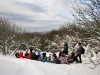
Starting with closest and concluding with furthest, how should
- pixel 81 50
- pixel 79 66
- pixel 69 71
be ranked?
pixel 69 71 → pixel 79 66 → pixel 81 50

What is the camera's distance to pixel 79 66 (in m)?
12.7

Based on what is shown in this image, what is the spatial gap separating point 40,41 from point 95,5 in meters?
36.1

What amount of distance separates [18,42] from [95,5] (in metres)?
20.9

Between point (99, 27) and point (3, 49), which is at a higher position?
point (99, 27)

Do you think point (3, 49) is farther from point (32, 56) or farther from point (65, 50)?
point (65, 50)

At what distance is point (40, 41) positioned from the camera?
43.4 meters

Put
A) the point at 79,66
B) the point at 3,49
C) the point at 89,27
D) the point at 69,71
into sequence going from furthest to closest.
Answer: the point at 3,49 → the point at 79,66 → the point at 69,71 → the point at 89,27

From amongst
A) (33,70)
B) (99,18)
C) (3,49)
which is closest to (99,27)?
(99,18)

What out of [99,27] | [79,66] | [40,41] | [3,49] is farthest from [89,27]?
[40,41]

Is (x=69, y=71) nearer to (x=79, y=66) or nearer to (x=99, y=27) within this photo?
(x=79, y=66)

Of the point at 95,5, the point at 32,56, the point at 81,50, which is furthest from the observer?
the point at 32,56

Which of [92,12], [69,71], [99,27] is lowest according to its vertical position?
[69,71]

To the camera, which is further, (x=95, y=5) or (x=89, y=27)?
(x=89, y=27)

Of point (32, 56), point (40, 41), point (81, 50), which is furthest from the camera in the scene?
point (40, 41)
